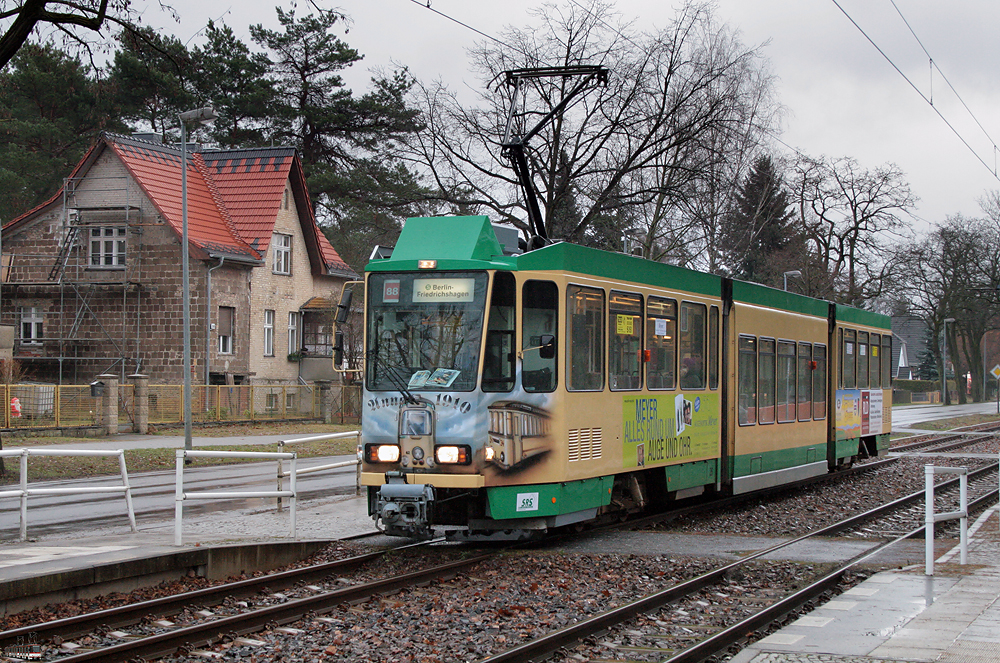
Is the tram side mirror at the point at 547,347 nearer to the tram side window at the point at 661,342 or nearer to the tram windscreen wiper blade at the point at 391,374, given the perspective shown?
the tram windscreen wiper blade at the point at 391,374

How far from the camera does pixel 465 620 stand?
8.33 meters

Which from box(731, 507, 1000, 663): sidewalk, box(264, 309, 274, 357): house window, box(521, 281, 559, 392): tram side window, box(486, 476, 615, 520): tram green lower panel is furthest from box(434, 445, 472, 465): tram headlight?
box(264, 309, 274, 357): house window

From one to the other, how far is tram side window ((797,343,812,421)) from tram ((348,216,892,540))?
471cm

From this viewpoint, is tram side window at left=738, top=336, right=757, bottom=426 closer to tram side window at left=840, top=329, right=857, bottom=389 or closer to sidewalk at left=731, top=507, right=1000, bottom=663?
tram side window at left=840, top=329, right=857, bottom=389

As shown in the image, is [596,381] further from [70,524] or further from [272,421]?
[272,421]

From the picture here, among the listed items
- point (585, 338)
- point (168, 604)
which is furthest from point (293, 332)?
point (168, 604)

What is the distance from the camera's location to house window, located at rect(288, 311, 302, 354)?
46.5 metres

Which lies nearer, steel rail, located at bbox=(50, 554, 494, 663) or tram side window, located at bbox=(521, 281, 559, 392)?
steel rail, located at bbox=(50, 554, 494, 663)

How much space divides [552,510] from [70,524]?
6826mm

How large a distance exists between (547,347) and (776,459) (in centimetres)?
733

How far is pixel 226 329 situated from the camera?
140 ft

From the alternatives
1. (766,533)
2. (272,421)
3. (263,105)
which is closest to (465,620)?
(766,533)

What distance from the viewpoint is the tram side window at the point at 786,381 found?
57.7ft

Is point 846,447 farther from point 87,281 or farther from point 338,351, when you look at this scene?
point 87,281
